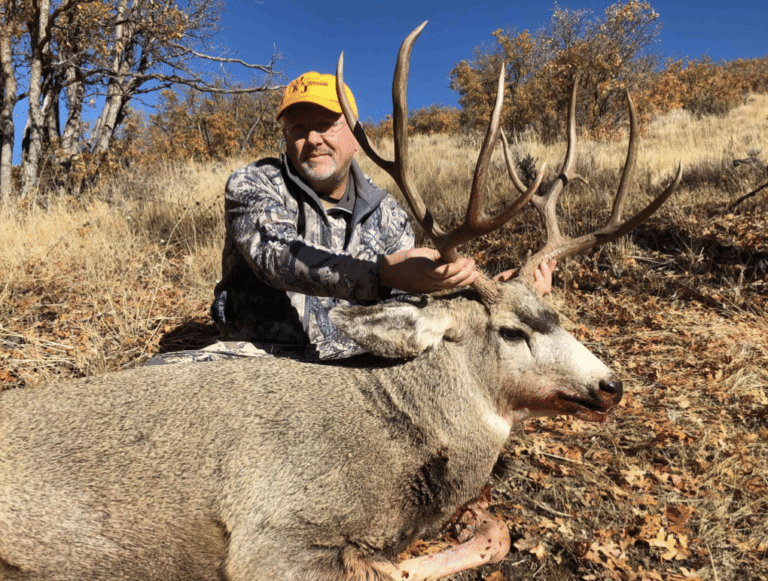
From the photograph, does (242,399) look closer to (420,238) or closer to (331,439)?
(331,439)

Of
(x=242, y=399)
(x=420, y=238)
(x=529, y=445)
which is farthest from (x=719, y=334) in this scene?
(x=242, y=399)

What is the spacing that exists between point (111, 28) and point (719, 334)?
41.4 feet

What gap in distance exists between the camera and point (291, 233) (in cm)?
329

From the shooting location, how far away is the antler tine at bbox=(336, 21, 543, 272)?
7.02 feet

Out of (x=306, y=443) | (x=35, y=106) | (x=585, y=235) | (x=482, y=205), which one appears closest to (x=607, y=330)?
(x=585, y=235)

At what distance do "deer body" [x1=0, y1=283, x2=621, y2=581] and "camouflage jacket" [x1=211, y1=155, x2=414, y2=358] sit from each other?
1010mm

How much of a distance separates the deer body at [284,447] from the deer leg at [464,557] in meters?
0.22

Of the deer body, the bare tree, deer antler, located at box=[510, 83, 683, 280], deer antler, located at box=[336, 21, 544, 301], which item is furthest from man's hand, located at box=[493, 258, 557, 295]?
the bare tree

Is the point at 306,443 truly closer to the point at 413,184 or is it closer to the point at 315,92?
the point at 413,184

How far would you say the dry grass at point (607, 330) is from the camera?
2951 mm

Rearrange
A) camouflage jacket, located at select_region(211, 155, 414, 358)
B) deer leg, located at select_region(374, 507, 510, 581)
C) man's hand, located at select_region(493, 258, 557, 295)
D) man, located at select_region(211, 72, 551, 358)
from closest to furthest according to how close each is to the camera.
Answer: deer leg, located at select_region(374, 507, 510, 581), man's hand, located at select_region(493, 258, 557, 295), camouflage jacket, located at select_region(211, 155, 414, 358), man, located at select_region(211, 72, 551, 358)

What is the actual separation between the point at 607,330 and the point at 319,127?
11.8 ft

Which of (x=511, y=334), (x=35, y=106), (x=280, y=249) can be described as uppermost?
(x=35, y=106)

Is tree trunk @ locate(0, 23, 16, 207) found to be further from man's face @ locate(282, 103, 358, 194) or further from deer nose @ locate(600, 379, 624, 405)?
deer nose @ locate(600, 379, 624, 405)
